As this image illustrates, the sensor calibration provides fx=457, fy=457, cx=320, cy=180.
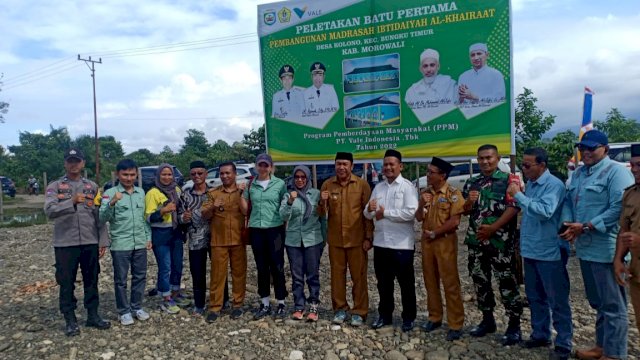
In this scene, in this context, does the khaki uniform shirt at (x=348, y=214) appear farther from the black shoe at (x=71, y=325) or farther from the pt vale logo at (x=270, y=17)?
the pt vale logo at (x=270, y=17)

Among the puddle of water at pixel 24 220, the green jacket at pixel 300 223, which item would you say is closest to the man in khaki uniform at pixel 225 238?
the green jacket at pixel 300 223

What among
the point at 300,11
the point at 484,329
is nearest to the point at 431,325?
the point at 484,329

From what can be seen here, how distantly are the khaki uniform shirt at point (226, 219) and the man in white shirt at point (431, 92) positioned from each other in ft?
8.39

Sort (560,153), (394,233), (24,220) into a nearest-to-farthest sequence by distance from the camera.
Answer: (394,233)
(560,153)
(24,220)

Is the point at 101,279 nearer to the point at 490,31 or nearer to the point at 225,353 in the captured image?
the point at 225,353

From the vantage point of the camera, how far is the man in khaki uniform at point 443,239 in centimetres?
422

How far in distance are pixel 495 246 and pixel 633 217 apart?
112 cm

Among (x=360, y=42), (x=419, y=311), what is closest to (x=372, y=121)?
(x=360, y=42)

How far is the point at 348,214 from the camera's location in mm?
4625

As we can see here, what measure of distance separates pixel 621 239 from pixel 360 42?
392cm

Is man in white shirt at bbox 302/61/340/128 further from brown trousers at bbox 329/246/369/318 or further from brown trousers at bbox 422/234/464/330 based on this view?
brown trousers at bbox 422/234/464/330

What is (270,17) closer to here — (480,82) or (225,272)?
(480,82)

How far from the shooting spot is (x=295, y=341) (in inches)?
176

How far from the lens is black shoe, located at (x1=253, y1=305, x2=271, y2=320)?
200 inches
